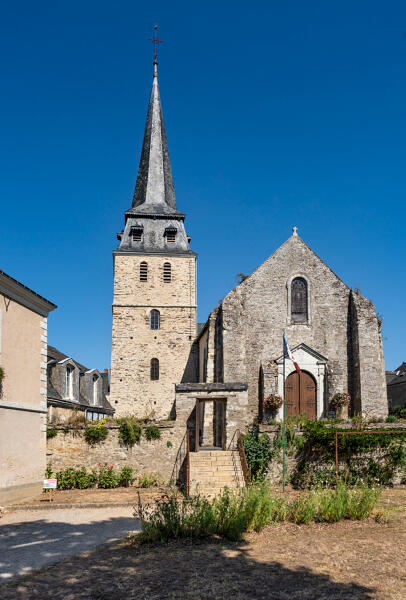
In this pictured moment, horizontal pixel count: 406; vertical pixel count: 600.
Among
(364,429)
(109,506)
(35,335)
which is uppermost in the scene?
(35,335)

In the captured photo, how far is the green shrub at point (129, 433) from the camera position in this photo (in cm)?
1629

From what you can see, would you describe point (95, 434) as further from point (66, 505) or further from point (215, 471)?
point (215, 471)

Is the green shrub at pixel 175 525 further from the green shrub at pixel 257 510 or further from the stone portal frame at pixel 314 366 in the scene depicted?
the stone portal frame at pixel 314 366

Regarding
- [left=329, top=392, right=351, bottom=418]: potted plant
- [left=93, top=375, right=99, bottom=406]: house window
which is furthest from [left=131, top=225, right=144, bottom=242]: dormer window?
[left=329, top=392, right=351, bottom=418]: potted plant

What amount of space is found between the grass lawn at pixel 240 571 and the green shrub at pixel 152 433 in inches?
300

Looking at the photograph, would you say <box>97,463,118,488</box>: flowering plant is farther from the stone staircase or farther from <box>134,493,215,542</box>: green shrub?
<box>134,493,215,542</box>: green shrub

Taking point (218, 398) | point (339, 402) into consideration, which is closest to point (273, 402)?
point (339, 402)

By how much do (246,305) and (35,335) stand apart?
9.47 metres

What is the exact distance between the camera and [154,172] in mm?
35156

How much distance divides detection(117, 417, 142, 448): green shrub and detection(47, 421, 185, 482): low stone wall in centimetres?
12

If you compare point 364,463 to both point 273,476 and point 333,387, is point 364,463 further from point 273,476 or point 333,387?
point 333,387

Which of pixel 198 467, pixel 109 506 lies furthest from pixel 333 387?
pixel 109 506

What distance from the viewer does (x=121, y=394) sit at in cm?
2997

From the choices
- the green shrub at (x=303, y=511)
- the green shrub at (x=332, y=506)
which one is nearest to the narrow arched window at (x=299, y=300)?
the green shrub at (x=332, y=506)
